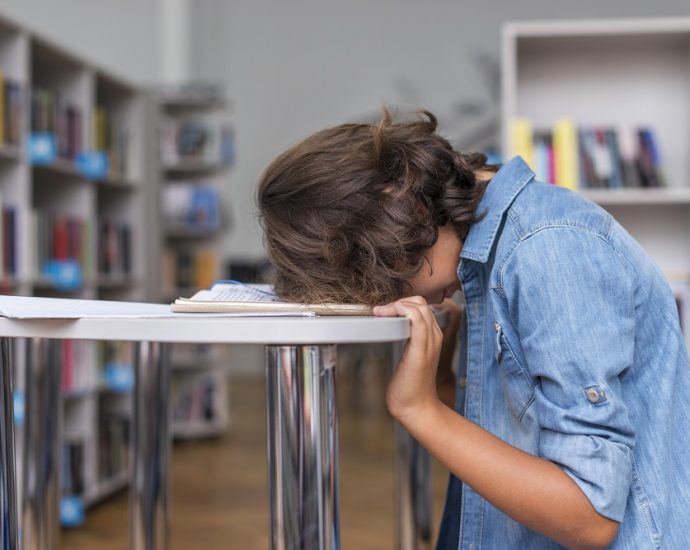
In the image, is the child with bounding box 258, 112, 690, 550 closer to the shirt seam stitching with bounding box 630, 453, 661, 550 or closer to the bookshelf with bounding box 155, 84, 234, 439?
the shirt seam stitching with bounding box 630, 453, 661, 550

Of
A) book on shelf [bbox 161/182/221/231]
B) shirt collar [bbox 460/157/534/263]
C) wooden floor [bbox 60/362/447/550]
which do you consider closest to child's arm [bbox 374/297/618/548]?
shirt collar [bbox 460/157/534/263]

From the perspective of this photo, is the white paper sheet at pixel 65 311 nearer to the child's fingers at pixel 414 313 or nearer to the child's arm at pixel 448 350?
the child's fingers at pixel 414 313

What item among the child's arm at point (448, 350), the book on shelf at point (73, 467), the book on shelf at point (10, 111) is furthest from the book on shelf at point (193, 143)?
the child's arm at point (448, 350)

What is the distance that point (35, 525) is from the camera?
1307 mm

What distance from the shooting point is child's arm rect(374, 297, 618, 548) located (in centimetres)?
78

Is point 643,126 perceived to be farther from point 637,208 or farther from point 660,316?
point 660,316

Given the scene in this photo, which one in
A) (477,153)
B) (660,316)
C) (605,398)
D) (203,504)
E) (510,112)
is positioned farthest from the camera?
(203,504)

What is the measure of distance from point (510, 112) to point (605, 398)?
1.82 meters

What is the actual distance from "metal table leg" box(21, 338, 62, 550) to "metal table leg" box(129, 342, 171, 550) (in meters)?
0.12

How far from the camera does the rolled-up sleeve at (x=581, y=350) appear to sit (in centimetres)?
77

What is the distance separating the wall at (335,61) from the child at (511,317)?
6.46m

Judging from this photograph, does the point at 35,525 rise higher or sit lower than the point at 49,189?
lower

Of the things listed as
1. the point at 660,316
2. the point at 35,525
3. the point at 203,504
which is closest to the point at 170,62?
the point at 203,504

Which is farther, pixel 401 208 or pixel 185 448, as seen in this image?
pixel 185 448
